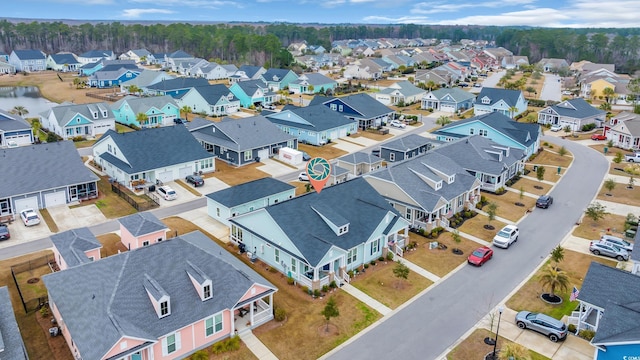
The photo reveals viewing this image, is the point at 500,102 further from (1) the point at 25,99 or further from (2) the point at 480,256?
(1) the point at 25,99

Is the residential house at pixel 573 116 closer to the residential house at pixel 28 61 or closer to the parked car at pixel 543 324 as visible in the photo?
the parked car at pixel 543 324

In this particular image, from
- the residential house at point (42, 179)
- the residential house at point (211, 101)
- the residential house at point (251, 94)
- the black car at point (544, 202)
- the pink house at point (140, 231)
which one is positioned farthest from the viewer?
the residential house at point (251, 94)

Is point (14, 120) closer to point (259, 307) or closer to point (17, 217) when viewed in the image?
point (17, 217)

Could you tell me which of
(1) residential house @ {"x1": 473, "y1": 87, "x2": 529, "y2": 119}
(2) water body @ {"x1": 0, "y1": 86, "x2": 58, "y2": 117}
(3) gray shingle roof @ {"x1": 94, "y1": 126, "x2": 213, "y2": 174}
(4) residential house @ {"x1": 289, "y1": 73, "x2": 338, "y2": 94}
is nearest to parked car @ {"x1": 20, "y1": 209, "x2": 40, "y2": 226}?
(3) gray shingle roof @ {"x1": 94, "y1": 126, "x2": 213, "y2": 174}

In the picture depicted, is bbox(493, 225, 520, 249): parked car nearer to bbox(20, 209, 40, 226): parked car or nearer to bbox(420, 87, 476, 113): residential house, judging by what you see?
bbox(20, 209, 40, 226): parked car

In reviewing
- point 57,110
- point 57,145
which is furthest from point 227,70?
point 57,145

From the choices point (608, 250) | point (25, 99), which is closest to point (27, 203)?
point (608, 250)

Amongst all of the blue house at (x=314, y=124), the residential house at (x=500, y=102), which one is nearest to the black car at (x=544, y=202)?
the blue house at (x=314, y=124)
